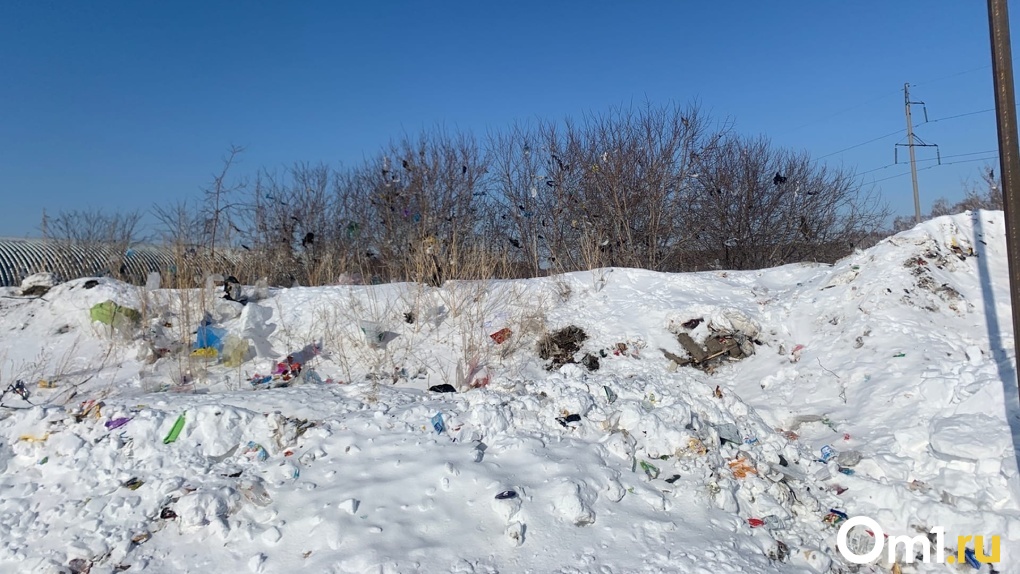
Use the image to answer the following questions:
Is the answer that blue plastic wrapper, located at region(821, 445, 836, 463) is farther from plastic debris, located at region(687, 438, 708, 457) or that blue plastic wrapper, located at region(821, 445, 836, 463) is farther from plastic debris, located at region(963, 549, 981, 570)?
plastic debris, located at region(963, 549, 981, 570)

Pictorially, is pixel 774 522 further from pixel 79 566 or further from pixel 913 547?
pixel 79 566

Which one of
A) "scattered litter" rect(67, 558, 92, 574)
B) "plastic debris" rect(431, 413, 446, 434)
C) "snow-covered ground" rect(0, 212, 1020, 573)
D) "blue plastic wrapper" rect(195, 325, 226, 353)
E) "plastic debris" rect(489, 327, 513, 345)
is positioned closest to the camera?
"scattered litter" rect(67, 558, 92, 574)

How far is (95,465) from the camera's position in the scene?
3.62 metres

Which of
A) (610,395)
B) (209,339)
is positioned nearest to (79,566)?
(610,395)

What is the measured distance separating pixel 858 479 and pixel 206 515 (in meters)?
3.83

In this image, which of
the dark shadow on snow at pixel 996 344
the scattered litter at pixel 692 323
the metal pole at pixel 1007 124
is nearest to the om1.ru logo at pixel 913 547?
the dark shadow on snow at pixel 996 344

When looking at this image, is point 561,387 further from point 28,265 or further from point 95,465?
point 28,265

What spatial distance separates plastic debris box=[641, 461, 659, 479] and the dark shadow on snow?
1978 mm

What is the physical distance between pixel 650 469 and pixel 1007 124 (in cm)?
264

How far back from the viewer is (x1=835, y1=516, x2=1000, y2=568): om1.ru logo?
3160 mm

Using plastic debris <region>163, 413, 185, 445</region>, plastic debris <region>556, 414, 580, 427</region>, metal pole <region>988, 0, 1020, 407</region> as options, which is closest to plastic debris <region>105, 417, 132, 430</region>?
plastic debris <region>163, 413, 185, 445</region>

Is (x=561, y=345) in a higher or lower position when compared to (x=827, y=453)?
higher

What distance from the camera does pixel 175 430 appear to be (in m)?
3.91

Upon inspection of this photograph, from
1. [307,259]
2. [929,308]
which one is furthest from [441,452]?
[307,259]
